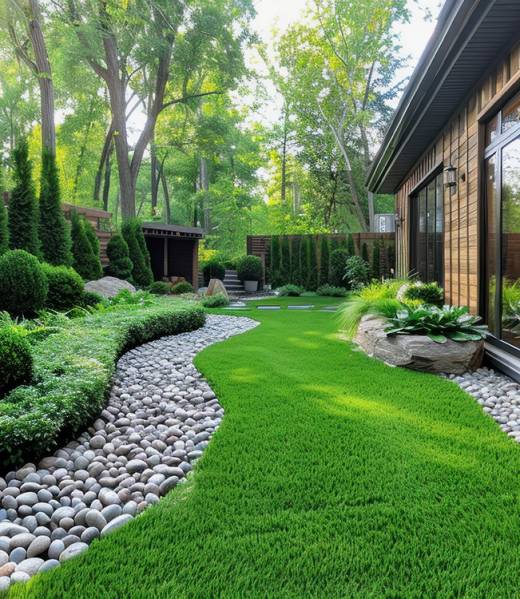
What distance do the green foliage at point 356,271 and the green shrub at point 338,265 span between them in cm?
20

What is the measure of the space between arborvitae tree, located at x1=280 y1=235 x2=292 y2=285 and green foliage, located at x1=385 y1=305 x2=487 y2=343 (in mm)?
11647

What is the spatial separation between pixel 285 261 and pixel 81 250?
756cm

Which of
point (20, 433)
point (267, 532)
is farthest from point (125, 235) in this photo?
point (267, 532)

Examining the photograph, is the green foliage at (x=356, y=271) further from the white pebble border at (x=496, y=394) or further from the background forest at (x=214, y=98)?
the white pebble border at (x=496, y=394)

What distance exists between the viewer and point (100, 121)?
2356 centimetres

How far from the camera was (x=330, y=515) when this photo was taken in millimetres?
1939

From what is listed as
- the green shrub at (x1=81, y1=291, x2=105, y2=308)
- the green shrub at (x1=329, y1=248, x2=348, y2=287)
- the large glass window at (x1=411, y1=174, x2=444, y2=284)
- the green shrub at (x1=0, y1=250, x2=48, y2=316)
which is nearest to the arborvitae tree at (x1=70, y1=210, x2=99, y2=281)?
the green shrub at (x1=81, y1=291, x2=105, y2=308)

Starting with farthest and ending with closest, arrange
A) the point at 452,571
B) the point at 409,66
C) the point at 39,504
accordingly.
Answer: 1. the point at 409,66
2. the point at 39,504
3. the point at 452,571

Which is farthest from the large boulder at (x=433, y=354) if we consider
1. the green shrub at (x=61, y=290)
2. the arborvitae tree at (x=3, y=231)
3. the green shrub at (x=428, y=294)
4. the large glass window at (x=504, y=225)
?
the arborvitae tree at (x=3, y=231)

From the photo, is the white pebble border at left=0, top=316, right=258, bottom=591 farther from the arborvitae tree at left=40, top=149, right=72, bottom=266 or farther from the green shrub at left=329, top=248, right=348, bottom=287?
the green shrub at left=329, top=248, right=348, bottom=287

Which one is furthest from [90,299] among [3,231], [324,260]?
[324,260]

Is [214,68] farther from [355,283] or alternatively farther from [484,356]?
[484,356]

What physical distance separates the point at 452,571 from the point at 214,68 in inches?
741

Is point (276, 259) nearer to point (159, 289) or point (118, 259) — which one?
point (159, 289)
